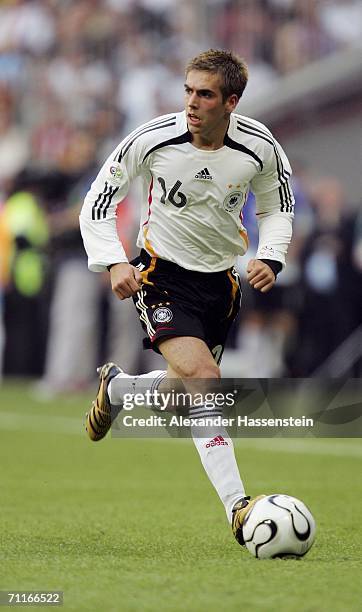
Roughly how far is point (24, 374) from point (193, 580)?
50.7 ft

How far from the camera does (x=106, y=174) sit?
21.0ft

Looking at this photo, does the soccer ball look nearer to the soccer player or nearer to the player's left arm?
the soccer player

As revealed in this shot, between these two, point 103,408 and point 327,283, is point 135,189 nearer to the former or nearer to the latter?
point 327,283

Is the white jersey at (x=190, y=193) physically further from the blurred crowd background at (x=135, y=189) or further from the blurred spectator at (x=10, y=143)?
the blurred spectator at (x=10, y=143)

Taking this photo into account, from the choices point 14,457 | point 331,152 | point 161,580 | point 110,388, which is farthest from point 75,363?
point 161,580

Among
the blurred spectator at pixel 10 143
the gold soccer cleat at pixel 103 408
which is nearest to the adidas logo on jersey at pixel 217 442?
the gold soccer cleat at pixel 103 408

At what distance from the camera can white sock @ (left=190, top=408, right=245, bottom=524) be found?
5859mm

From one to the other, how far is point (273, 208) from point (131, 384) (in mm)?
1186

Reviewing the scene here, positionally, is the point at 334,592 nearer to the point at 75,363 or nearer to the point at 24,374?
the point at 75,363

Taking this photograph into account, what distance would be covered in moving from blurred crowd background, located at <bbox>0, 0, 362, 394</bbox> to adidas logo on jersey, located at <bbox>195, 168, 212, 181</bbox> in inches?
267

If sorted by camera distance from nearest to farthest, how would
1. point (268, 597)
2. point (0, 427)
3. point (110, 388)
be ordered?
point (268, 597), point (110, 388), point (0, 427)

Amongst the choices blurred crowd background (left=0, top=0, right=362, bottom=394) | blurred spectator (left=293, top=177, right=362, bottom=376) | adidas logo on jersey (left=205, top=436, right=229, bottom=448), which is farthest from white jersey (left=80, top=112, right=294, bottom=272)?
blurred spectator (left=293, top=177, right=362, bottom=376)

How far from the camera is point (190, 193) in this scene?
6449 mm

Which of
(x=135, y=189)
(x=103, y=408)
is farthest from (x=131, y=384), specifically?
(x=135, y=189)
